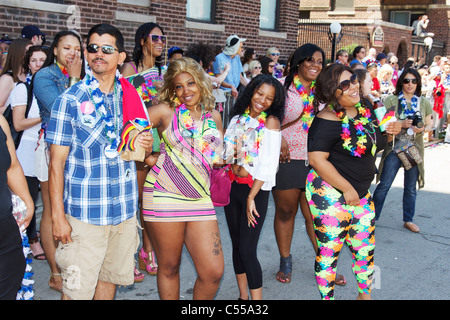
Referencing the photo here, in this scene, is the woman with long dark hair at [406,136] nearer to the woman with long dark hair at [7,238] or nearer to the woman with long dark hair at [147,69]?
the woman with long dark hair at [147,69]

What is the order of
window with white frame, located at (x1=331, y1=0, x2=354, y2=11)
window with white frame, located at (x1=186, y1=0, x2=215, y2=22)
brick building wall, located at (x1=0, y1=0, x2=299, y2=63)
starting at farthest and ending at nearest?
window with white frame, located at (x1=331, y1=0, x2=354, y2=11) → window with white frame, located at (x1=186, y1=0, x2=215, y2=22) → brick building wall, located at (x1=0, y1=0, x2=299, y2=63)

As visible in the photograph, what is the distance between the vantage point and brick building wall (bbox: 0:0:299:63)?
7918mm

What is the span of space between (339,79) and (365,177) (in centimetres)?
79

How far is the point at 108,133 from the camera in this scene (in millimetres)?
3127

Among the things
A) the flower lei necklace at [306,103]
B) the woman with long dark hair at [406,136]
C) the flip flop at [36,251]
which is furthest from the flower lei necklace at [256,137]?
the woman with long dark hair at [406,136]

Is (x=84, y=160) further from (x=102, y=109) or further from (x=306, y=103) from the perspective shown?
(x=306, y=103)

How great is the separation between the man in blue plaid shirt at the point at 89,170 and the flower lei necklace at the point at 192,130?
0.41m

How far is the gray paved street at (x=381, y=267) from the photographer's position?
4.60 metres

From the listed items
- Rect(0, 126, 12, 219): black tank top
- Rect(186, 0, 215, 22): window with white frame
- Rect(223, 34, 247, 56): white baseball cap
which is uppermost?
Rect(186, 0, 215, 22): window with white frame

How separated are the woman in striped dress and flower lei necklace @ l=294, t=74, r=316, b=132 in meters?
1.32

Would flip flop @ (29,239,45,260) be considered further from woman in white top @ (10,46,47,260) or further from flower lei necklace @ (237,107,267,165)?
flower lei necklace @ (237,107,267,165)

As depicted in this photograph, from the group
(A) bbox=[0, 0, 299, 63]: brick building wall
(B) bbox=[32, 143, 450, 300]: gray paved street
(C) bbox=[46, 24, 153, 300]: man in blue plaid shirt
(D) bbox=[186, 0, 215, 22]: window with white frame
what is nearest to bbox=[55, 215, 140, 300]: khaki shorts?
(C) bbox=[46, 24, 153, 300]: man in blue plaid shirt

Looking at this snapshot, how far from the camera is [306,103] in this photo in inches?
185

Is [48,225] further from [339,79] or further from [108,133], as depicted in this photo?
[339,79]
